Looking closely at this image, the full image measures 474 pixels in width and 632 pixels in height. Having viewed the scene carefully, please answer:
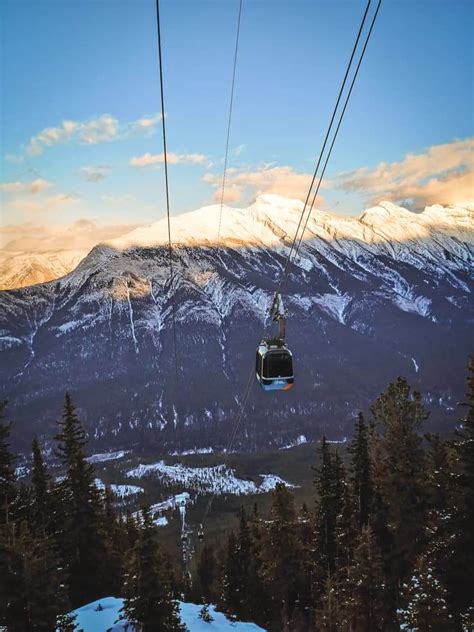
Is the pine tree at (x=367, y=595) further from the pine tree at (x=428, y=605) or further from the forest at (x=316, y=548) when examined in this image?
the pine tree at (x=428, y=605)

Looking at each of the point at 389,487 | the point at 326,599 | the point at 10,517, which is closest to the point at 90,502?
the point at 10,517

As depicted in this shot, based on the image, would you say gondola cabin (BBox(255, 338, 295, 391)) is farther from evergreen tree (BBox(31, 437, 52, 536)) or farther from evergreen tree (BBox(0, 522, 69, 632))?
evergreen tree (BBox(31, 437, 52, 536))

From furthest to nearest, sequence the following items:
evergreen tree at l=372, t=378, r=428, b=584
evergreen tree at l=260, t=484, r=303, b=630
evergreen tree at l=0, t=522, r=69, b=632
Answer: evergreen tree at l=260, t=484, r=303, b=630, evergreen tree at l=372, t=378, r=428, b=584, evergreen tree at l=0, t=522, r=69, b=632

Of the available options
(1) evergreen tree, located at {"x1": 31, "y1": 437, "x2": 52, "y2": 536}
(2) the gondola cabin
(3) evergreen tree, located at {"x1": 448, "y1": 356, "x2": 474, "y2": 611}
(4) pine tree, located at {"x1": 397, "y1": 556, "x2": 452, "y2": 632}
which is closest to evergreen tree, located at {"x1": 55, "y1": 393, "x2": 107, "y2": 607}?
(1) evergreen tree, located at {"x1": 31, "y1": 437, "x2": 52, "y2": 536}

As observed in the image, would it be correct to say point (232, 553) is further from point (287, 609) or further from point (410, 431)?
point (410, 431)

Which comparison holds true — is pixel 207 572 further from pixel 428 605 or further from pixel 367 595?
pixel 428 605

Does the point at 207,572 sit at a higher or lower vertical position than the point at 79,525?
lower

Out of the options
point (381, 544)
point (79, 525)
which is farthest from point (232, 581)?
point (79, 525)
